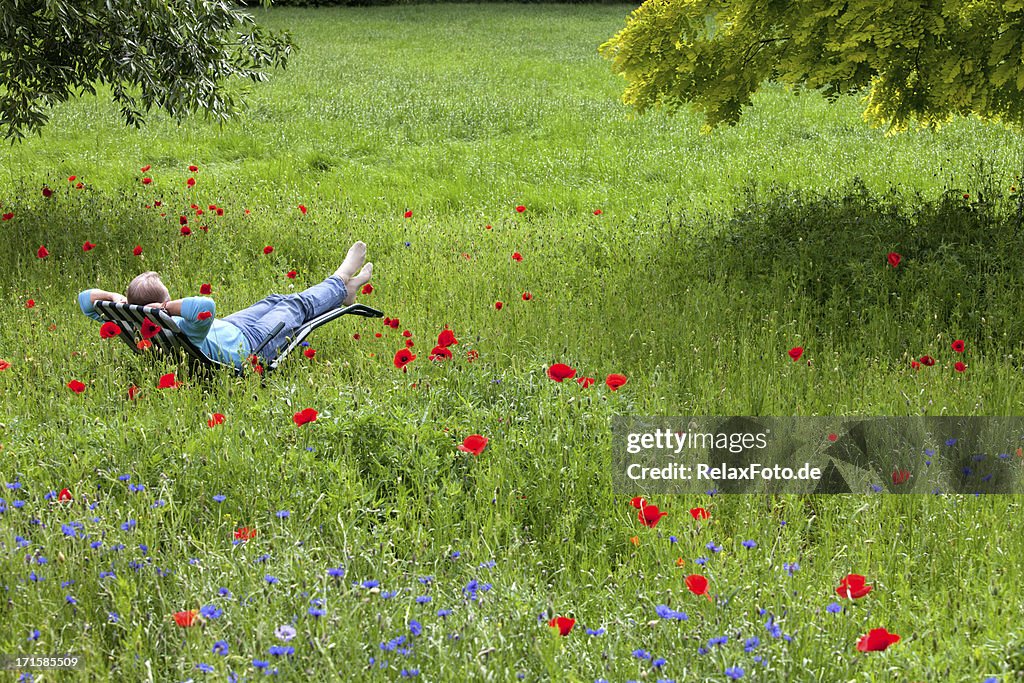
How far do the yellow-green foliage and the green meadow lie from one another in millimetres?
954

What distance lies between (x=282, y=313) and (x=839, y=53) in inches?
151

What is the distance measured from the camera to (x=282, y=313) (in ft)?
16.9

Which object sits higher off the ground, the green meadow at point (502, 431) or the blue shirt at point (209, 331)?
the blue shirt at point (209, 331)

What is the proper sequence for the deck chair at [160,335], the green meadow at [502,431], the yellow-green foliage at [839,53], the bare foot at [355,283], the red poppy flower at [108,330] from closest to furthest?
the green meadow at [502,431] → the red poppy flower at [108,330] → the deck chair at [160,335] → the yellow-green foliage at [839,53] → the bare foot at [355,283]

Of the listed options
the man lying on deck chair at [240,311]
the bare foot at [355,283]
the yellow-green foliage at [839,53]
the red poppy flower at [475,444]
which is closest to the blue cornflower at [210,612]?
the red poppy flower at [475,444]

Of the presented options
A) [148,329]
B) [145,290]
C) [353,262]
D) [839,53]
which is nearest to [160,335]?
[148,329]

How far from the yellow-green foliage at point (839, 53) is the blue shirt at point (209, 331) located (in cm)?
342

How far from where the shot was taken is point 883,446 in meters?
3.71

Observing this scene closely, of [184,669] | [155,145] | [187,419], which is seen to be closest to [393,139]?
[155,145]

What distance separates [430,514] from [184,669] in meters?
1.20

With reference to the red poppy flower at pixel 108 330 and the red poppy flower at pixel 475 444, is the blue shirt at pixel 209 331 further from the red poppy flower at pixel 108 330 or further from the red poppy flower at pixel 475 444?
the red poppy flower at pixel 475 444

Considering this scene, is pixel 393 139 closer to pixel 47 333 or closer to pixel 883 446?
pixel 47 333

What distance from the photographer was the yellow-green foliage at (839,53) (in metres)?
5.55

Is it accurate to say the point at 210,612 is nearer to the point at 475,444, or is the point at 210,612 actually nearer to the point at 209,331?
the point at 475,444
